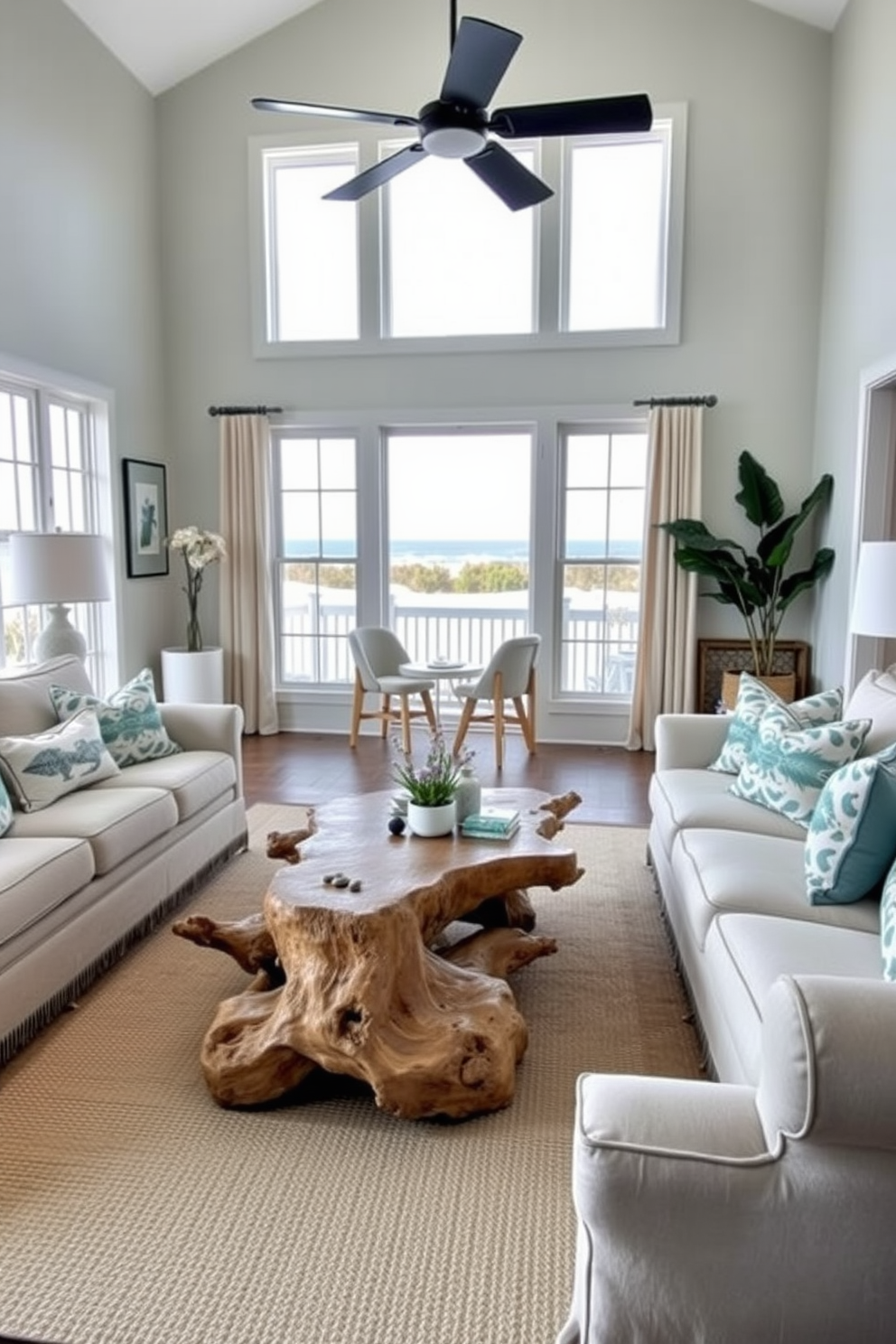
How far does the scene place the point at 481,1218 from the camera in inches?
71.6

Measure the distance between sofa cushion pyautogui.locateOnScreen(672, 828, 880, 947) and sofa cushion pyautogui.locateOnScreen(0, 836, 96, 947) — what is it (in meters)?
1.85

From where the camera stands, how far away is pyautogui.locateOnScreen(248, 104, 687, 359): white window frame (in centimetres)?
570

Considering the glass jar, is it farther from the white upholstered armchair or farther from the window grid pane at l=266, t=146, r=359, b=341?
the window grid pane at l=266, t=146, r=359, b=341

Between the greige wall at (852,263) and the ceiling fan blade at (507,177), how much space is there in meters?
1.75

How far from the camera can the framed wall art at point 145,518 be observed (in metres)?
5.83

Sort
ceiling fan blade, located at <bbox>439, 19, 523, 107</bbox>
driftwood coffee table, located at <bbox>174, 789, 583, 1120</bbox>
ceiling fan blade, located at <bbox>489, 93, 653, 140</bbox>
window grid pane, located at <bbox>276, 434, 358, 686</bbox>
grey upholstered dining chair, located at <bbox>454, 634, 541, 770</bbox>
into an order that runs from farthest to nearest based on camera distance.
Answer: window grid pane, located at <bbox>276, 434, 358, 686</bbox> → grey upholstered dining chair, located at <bbox>454, 634, 541, 770</bbox> → ceiling fan blade, located at <bbox>489, 93, 653, 140</bbox> → ceiling fan blade, located at <bbox>439, 19, 523, 107</bbox> → driftwood coffee table, located at <bbox>174, 789, 583, 1120</bbox>

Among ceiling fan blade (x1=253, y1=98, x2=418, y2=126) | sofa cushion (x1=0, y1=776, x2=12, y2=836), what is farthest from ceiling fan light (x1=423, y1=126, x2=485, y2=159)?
sofa cushion (x1=0, y1=776, x2=12, y2=836)

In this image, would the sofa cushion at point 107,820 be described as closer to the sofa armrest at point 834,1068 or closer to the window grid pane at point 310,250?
the sofa armrest at point 834,1068

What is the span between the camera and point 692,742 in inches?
141

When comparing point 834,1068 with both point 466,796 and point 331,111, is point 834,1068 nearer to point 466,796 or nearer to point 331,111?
point 466,796

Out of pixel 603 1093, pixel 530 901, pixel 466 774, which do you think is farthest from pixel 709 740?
pixel 603 1093

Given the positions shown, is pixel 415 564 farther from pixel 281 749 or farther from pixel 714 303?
pixel 714 303

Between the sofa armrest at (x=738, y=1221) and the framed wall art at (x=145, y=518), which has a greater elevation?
the framed wall art at (x=145, y=518)

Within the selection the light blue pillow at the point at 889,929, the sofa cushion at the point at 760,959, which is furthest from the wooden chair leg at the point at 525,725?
the light blue pillow at the point at 889,929
